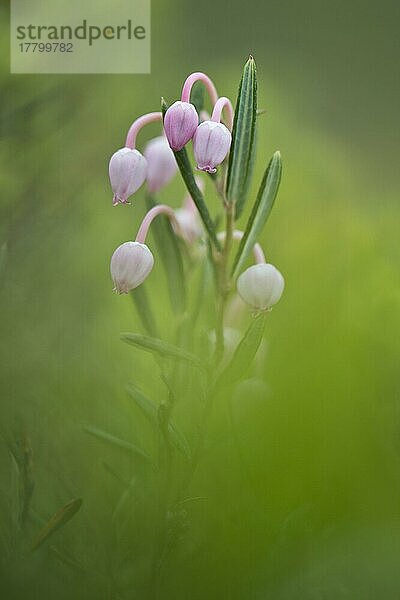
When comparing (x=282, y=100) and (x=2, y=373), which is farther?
(x=282, y=100)

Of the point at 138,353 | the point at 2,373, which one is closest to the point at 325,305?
the point at 138,353

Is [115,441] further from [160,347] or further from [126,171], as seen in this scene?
[126,171]

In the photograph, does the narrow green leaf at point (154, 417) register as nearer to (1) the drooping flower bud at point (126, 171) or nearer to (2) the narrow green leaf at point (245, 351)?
(2) the narrow green leaf at point (245, 351)


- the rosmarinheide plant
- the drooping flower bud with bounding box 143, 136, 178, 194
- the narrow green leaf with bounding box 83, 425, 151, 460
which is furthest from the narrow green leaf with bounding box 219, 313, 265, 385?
the drooping flower bud with bounding box 143, 136, 178, 194

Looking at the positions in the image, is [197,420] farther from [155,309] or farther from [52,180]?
[52,180]

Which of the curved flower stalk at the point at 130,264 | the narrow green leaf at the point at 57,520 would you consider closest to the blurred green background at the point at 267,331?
the narrow green leaf at the point at 57,520

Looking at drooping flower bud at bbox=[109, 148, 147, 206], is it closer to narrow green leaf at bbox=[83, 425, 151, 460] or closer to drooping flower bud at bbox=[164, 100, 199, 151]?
drooping flower bud at bbox=[164, 100, 199, 151]

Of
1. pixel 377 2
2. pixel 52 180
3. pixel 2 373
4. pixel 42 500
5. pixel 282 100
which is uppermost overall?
pixel 377 2
